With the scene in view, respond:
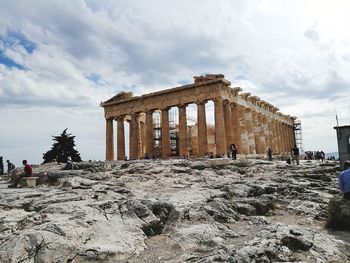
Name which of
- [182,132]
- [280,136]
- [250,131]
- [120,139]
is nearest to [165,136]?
[182,132]

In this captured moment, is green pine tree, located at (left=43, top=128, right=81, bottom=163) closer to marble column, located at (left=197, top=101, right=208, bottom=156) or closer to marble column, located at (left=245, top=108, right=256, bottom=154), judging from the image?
marble column, located at (left=197, top=101, right=208, bottom=156)

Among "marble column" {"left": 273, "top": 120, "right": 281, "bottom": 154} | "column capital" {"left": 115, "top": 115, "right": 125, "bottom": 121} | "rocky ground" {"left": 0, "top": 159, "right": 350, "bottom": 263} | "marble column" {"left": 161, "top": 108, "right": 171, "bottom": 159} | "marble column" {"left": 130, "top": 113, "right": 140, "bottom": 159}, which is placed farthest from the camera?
"marble column" {"left": 273, "top": 120, "right": 281, "bottom": 154}

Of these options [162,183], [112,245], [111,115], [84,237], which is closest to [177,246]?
[112,245]

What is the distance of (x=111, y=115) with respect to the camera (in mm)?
43031

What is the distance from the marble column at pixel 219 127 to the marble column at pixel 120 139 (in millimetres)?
14263

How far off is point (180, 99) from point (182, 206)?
92.5ft

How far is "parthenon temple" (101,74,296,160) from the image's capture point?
34.1 meters

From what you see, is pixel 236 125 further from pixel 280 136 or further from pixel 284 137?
pixel 284 137

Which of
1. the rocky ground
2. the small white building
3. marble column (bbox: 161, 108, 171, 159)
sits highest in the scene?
marble column (bbox: 161, 108, 171, 159)

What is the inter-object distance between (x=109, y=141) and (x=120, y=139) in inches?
73.8

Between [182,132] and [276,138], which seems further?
[276,138]

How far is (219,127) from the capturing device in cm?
3325

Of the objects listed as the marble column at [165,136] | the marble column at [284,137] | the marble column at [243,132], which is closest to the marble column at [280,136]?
the marble column at [284,137]

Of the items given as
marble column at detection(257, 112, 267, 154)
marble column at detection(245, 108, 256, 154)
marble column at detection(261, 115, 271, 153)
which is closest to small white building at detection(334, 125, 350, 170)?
marble column at detection(245, 108, 256, 154)
